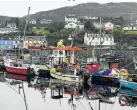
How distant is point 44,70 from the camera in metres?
40.8

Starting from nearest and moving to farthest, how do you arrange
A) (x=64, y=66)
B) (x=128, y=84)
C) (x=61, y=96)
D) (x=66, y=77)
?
1. (x=61, y=96)
2. (x=128, y=84)
3. (x=66, y=77)
4. (x=64, y=66)

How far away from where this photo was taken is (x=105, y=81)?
33.8m

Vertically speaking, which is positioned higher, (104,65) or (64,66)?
(64,66)

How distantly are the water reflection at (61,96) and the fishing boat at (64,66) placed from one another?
55cm

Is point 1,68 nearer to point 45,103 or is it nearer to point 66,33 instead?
point 45,103

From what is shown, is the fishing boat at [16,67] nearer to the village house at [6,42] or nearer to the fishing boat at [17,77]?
the fishing boat at [17,77]

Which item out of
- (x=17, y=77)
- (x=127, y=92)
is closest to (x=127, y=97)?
(x=127, y=92)

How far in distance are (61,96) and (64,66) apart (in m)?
7.47

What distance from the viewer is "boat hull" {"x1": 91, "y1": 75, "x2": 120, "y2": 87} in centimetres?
3319

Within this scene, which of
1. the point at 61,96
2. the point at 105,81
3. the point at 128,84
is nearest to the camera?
the point at 61,96

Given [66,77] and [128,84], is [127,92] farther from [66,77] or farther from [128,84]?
[66,77]

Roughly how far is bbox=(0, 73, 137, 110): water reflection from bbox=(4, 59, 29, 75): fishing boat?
258 cm

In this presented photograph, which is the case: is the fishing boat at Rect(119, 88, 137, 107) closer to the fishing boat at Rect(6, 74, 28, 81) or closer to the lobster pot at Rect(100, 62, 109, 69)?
the lobster pot at Rect(100, 62, 109, 69)

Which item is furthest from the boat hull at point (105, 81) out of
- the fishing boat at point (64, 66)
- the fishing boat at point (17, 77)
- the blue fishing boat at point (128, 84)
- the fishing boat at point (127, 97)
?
the fishing boat at point (17, 77)
